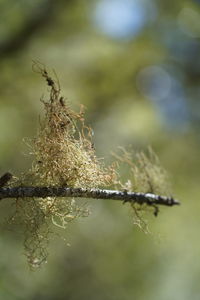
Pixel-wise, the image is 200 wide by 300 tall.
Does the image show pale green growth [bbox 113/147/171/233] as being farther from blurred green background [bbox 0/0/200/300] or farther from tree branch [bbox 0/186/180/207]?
blurred green background [bbox 0/0/200/300]

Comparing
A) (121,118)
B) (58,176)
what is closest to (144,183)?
(58,176)

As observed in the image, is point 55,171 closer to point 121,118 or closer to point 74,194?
point 74,194

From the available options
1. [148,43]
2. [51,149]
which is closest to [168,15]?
[148,43]

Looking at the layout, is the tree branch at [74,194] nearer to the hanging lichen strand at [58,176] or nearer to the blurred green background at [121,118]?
the hanging lichen strand at [58,176]

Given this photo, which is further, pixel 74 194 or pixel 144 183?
pixel 144 183

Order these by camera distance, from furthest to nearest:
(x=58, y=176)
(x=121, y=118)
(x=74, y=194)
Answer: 1. (x=121, y=118)
2. (x=58, y=176)
3. (x=74, y=194)

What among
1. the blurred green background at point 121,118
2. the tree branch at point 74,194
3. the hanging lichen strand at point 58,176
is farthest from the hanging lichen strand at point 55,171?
the blurred green background at point 121,118
